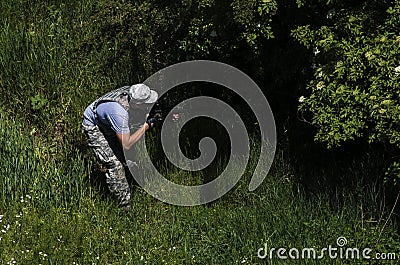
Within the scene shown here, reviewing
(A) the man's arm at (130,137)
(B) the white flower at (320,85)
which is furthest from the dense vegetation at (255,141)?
(A) the man's arm at (130,137)

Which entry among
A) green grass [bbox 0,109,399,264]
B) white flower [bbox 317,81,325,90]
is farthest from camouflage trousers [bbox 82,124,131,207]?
white flower [bbox 317,81,325,90]

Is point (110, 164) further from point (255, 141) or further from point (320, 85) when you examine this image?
point (320, 85)

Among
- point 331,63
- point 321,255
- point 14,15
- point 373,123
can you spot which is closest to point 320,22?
point 331,63

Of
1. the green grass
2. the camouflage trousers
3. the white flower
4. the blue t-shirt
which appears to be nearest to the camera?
the white flower

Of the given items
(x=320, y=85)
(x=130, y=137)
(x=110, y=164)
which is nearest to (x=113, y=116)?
(x=130, y=137)

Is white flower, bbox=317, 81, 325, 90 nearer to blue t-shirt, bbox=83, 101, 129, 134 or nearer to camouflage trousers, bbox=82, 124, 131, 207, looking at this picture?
blue t-shirt, bbox=83, 101, 129, 134

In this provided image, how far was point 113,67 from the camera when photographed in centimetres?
790

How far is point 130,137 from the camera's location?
6488 millimetres

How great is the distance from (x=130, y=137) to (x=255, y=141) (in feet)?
4.21

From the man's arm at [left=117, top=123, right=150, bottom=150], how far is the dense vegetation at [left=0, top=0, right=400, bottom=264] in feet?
1.85

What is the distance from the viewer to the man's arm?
6.35 meters

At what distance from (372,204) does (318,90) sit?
1.16 m

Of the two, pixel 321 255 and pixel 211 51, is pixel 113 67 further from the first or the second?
Result: pixel 321 255

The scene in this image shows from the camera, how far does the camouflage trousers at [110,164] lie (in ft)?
21.5
